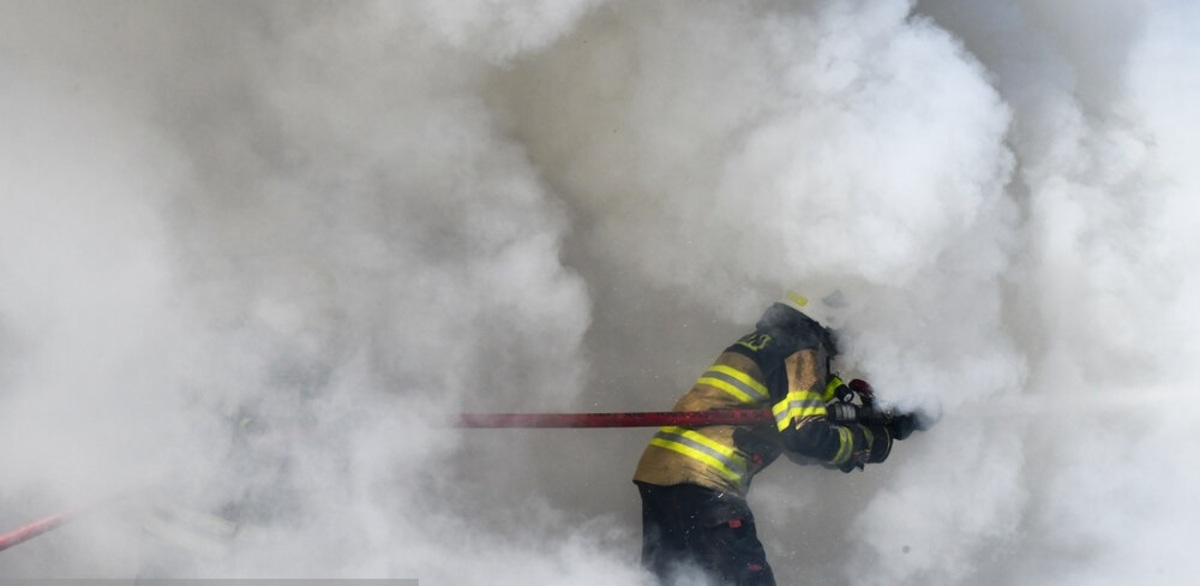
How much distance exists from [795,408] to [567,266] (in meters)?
1.67

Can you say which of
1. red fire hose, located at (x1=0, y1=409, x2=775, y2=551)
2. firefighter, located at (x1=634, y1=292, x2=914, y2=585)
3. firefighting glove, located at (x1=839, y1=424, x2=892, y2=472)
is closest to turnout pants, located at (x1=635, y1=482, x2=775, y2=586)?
firefighter, located at (x1=634, y1=292, x2=914, y2=585)

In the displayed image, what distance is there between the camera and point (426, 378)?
454 centimetres

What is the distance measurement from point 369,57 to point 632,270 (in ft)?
5.80

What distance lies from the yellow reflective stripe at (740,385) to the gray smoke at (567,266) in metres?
0.64

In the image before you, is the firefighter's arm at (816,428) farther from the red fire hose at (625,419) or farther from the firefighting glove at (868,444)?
the red fire hose at (625,419)

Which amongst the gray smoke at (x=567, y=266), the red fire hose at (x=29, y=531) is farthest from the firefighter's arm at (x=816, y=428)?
the red fire hose at (x=29, y=531)

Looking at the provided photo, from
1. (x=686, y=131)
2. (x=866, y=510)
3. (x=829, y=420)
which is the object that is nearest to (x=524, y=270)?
(x=686, y=131)

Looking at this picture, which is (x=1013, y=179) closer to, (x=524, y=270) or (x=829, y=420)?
(x=829, y=420)

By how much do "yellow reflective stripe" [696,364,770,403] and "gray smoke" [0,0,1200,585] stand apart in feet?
2.10

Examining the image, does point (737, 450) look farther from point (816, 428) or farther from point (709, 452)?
point (816, 428)

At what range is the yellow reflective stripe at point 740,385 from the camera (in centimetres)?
403

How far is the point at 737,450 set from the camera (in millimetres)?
3973

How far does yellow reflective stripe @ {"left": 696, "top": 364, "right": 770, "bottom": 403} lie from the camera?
4.03 metres

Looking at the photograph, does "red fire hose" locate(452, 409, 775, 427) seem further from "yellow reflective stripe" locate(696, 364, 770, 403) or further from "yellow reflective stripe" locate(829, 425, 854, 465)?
"yellow reflective stripe" locate(829, 425, 854, 465)
